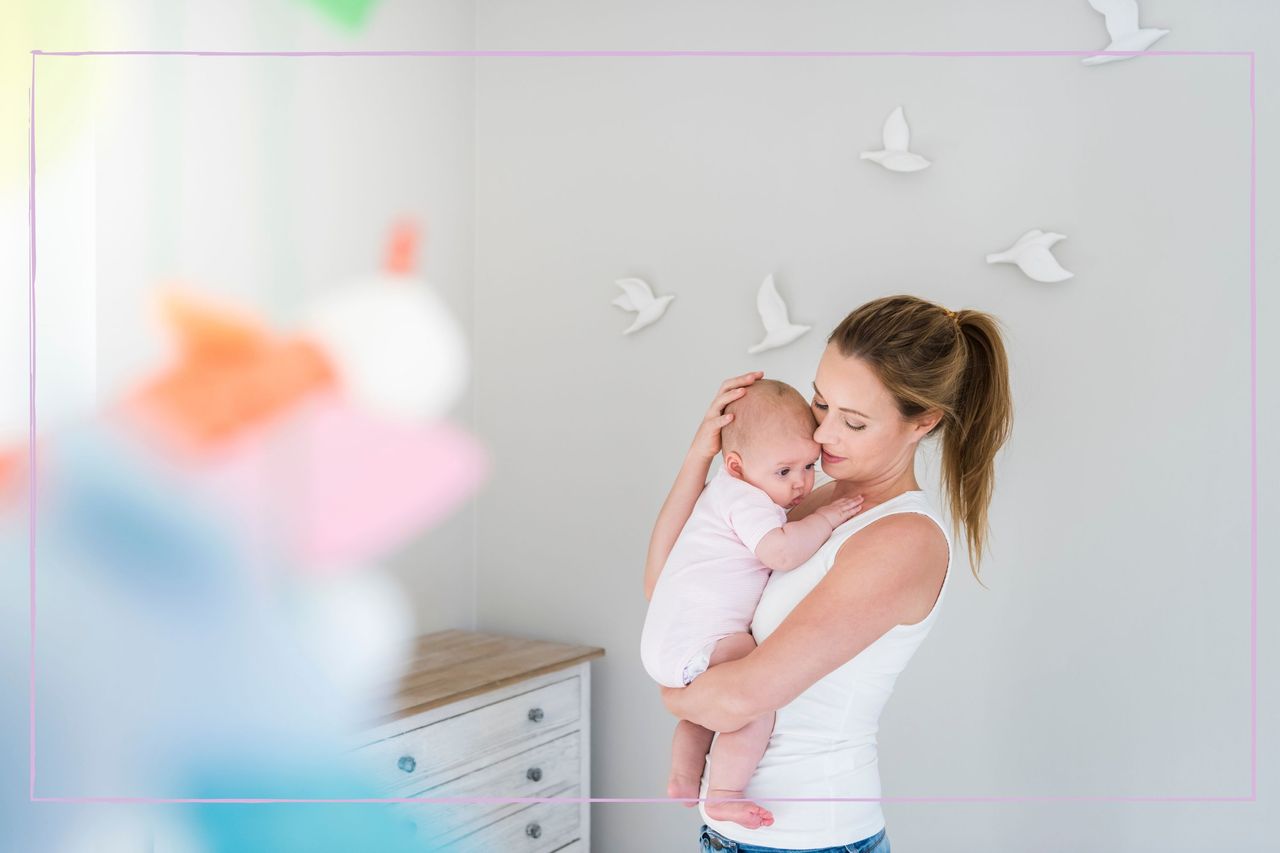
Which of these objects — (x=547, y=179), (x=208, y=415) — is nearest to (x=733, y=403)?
(x=547, y=179)

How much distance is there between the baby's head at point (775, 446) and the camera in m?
1.46

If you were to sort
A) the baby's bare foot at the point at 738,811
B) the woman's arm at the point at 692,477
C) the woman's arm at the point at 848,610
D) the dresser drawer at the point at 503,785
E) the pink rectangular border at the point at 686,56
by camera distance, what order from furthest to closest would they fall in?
the dresser drawer at the point at 503,785 → the pink rectangular border at the point at 686,56 → the woman's arm at the point at 692,477 → the baby's bare foot at the point at 738,811 → the woman's arm at the point at 848,610

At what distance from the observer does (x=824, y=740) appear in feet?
4.69

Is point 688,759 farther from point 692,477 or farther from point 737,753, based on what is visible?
point 692,477

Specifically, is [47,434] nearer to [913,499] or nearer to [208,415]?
[208,415]

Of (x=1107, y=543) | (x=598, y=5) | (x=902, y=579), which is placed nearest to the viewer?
(x=902, y=579)

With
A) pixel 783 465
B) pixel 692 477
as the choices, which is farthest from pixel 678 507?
pixel 783 465

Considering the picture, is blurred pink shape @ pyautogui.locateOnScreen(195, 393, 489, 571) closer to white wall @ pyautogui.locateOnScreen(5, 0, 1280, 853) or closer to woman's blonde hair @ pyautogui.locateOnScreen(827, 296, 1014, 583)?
white wall @ pyautogui.locateOnScreen(5, 0, 1280, 853)

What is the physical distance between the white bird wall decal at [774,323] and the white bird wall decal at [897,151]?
0.27m

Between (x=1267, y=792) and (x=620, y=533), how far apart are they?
1.14m

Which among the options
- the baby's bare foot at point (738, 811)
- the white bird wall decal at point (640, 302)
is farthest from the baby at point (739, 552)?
the white bird wall decal at point (640, 302)

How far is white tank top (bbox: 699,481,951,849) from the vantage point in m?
1.39

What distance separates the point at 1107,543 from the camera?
1.64 m

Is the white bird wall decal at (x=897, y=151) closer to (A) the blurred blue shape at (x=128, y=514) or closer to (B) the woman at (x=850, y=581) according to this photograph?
(B) the woman at (x=850, y=581)
